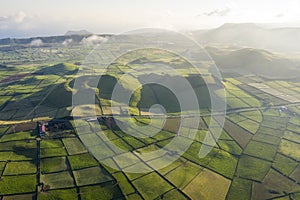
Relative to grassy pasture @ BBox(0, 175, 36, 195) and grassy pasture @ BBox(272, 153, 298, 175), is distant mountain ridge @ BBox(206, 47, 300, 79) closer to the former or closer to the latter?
grassy pasture @ BBox(272, 153, 298, 175)

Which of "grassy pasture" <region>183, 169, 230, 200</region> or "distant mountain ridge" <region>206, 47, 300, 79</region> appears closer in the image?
"grassy pasture" <region>183, 169, 230, 200</region>

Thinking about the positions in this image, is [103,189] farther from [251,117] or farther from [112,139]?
[251,117]

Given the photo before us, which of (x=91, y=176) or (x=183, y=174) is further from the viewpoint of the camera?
(x=183, y=174)

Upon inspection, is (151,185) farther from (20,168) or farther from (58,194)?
(20,168)

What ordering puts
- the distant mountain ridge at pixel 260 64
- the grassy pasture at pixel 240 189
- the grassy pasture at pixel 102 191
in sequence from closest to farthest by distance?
the grassy pasture at pixel 102 191, the grassy pasture at pixel 240 189, the distant mountain ridge at pixel 260 64

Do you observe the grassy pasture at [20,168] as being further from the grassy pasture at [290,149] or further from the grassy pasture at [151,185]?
the grassy pasture at [290,149]

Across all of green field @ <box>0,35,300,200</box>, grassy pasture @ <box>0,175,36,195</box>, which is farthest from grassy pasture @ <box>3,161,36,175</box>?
grassy pasture @ <box>0,175,36,195</box>

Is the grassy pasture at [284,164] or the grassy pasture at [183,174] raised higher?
the grassy pasture at [183,174]

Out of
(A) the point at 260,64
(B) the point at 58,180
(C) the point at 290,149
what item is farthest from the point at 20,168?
(A) the point at 260,64

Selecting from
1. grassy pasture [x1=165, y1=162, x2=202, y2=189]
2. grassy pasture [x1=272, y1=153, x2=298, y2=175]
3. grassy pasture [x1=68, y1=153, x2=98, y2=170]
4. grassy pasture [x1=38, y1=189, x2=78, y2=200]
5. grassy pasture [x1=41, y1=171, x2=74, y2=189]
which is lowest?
grassy pasture [x1=272, y1=153, x2=298, y2=175]

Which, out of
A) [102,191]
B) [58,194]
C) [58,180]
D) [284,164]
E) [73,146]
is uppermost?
[73,146]

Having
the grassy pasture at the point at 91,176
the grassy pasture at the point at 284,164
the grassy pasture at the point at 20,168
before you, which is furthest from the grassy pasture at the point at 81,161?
the grassy pasture at the point at 284,164

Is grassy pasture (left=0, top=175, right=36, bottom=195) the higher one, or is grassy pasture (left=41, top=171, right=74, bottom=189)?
grassy pasture (left=0, top=175, right=36, bottom=195)

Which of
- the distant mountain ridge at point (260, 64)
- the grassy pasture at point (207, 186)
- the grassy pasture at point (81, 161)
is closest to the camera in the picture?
the grassy pasture at point (207, 186)
